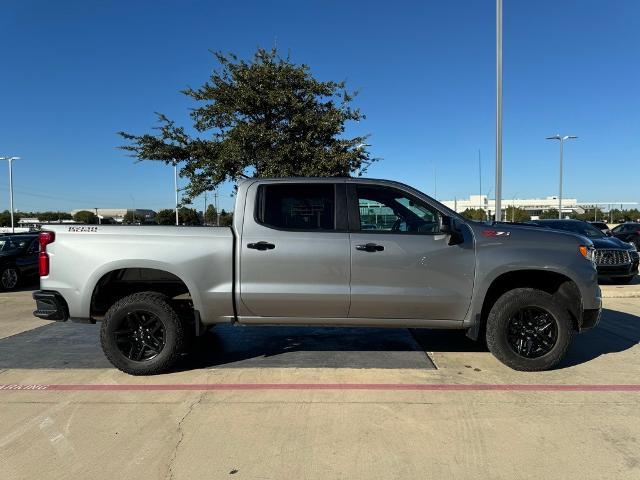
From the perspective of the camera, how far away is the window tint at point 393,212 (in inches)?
199

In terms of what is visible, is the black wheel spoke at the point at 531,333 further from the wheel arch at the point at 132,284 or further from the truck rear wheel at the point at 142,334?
the truck rear wheel at the point at 142,334

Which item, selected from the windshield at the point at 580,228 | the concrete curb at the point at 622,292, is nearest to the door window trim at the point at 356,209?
the concrete curb at the point at 622,292

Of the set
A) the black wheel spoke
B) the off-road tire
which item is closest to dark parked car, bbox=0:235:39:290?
the off-road tire

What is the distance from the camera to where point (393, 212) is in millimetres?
5207

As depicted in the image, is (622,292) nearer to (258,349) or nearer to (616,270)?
(616,270)

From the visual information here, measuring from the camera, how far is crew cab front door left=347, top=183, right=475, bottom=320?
192 inches

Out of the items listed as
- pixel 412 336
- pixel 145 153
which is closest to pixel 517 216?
pixel 145 153

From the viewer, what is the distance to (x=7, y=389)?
471cm

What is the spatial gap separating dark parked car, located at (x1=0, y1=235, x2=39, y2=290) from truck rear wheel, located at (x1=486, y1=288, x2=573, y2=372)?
41.1 ft

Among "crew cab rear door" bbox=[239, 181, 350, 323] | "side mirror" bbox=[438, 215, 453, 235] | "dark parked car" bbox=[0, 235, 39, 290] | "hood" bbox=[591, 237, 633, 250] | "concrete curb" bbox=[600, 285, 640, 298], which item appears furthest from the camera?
"dark parked car" bbox=[0, 235, 39, 290]

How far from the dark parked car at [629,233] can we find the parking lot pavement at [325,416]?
20600 millimetres

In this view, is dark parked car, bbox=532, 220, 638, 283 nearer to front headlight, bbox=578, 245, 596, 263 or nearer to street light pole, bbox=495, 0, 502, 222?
street light pole, bbox=495, 0, 502, 222

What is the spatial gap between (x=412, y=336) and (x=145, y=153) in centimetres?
1213

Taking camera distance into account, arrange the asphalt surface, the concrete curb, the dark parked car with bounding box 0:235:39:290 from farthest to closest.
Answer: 1. the dark parked car with bounding box 0:235:39:290
2. the concrete curb
3. the asphalt surface
